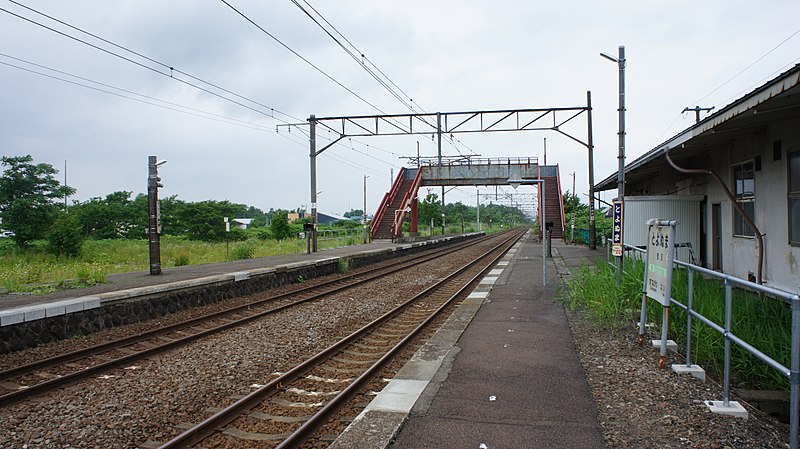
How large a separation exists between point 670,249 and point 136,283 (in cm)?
1102

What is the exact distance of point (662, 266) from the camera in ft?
19.3

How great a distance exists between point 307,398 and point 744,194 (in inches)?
353

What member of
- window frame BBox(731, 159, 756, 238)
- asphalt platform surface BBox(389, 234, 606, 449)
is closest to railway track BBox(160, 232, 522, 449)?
asphalt platform surface BBox(389, 234, 606, 449)

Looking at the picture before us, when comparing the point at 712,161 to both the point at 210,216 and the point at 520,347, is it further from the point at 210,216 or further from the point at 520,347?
the point at 210,216

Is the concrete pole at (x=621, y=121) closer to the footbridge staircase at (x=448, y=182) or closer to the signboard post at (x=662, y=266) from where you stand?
the signboard post at (x=662, y=266)

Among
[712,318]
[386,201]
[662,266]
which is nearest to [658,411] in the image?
[662,266]

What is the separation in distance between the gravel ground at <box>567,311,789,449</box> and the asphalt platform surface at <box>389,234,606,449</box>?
0.55 ft

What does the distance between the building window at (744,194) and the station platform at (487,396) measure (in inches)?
164

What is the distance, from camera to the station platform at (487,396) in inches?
158

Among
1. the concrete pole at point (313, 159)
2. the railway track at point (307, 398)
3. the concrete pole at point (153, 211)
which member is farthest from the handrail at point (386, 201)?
the railway track at point (307, 398)

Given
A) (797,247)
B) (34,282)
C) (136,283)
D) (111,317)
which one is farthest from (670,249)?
(34,282)

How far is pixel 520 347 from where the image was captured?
23.0 ft

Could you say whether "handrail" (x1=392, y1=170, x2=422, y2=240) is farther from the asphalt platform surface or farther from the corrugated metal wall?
the asphalt platform surface

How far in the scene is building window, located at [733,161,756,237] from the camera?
31.2 ft
